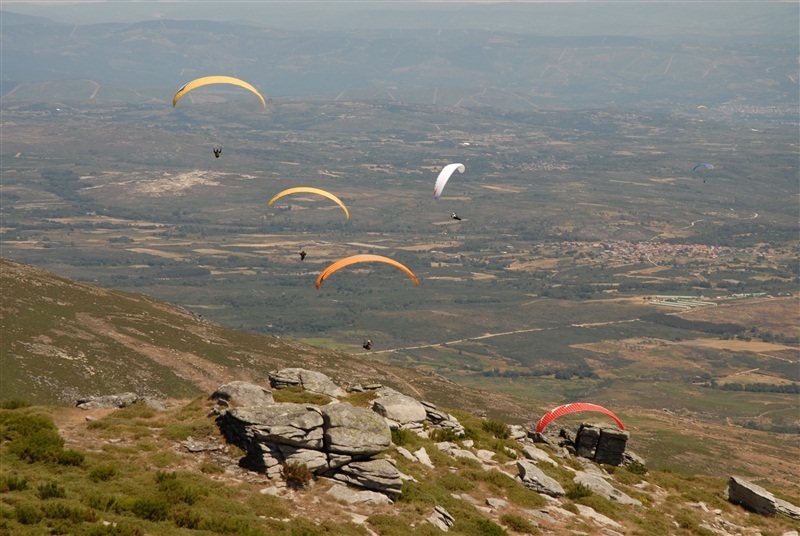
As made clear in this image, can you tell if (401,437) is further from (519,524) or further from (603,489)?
(603,489)

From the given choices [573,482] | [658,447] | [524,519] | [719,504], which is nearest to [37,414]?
[524,519]

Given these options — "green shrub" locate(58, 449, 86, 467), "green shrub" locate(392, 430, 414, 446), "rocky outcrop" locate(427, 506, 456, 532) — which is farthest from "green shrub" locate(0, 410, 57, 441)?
"rocky outcrop" locate(427, 506, 456, 532)

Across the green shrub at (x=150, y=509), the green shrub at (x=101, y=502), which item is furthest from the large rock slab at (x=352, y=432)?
the green shrub at (x=101, y=502)

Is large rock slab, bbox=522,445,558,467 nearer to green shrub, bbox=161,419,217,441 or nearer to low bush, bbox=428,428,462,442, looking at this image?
low bush, bbox=428,428,462,442

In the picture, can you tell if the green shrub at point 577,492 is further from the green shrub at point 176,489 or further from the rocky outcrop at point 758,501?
the green shrub at point 176,489

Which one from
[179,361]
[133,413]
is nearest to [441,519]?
[133,413]
